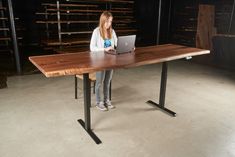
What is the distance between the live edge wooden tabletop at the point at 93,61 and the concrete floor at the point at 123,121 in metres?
0.81

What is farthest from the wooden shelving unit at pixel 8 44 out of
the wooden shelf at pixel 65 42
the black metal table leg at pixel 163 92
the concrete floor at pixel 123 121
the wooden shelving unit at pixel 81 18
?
the black metal table leg at pixel 163 92

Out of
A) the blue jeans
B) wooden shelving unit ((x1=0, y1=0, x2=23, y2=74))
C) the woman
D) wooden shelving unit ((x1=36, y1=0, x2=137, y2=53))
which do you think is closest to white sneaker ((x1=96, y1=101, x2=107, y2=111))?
the blue jeans

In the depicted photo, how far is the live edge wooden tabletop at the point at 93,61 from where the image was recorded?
1.92m

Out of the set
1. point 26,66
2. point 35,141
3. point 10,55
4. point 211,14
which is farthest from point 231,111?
point 10,55

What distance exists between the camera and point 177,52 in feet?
9.26

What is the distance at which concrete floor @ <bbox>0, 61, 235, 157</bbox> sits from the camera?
2215mm

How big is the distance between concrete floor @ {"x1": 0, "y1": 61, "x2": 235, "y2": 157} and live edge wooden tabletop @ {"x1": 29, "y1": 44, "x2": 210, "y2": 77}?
813 mm

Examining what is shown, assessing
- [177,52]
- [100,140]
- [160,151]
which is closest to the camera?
[160,151]

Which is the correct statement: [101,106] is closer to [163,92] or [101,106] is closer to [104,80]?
[104,80]

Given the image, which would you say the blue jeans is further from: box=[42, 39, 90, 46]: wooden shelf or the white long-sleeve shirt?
box=[42, 39, 90, 46]: wooden shelf

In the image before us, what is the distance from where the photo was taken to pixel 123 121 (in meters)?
2.78

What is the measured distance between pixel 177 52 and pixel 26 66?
12.4ft

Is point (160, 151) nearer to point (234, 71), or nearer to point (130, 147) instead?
point (130, 147)

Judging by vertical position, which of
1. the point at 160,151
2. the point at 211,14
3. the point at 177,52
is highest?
the point at 211,14
